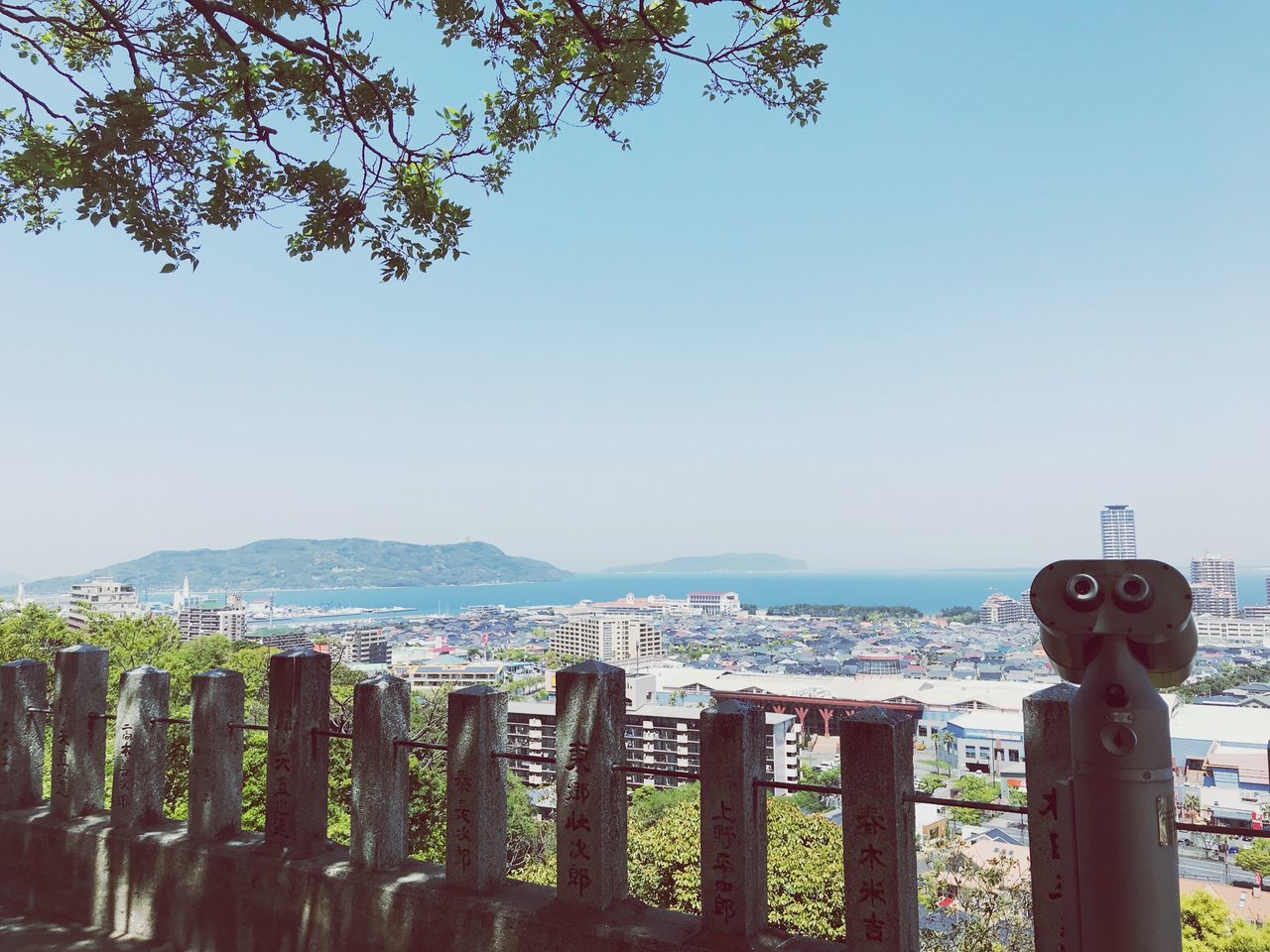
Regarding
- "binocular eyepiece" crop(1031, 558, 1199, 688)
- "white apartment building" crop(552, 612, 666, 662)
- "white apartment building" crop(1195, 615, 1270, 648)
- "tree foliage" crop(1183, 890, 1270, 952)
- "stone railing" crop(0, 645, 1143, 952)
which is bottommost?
"white apartment building" crop(552, 612, 666, 662)

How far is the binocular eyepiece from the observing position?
1.96m

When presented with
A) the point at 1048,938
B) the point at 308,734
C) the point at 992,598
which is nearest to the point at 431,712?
the point at 308,734

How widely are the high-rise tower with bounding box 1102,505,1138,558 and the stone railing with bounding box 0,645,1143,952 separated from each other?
293 centimetres

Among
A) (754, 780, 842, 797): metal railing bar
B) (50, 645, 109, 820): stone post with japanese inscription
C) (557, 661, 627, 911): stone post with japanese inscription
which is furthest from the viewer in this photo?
(50, 645, 109, 820): stone post with japanese inscription

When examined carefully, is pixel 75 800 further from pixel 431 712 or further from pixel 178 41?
pixel 431 712

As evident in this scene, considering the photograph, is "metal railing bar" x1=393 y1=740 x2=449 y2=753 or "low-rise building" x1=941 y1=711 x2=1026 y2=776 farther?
"low-rise building" x1=941 y1=711 x2=1026 y2=776

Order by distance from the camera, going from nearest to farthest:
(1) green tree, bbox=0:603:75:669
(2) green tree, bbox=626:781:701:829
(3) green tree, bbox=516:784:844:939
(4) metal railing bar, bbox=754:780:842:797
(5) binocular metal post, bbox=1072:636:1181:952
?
(5) binocular metal post, bbox=1072:636:1181:952, (4) metal railing bar, bbox=754:780:842:797, (3) green tree, bbox=516:784:844:939, (1) green tree, bbox=0:603:75:669, (2) green tree, bbox=626:781:701:829

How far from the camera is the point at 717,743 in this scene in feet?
9.48

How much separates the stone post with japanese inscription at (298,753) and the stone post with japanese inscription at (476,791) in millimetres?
887

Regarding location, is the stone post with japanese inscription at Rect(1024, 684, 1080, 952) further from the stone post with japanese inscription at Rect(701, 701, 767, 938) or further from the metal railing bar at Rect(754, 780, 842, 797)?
the stone post with japanese inscription at Rect(701, 701, 767, 938)

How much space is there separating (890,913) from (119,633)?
2532 centimetres

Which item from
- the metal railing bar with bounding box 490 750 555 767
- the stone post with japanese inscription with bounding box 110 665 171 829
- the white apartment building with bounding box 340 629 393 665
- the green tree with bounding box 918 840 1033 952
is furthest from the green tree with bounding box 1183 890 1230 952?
the white apartment building with bounding box 340 629 393 665

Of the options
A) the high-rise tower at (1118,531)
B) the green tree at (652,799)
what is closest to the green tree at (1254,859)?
the high-rise tower at (1118,531)

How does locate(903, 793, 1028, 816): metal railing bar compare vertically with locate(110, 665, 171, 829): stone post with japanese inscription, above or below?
above
